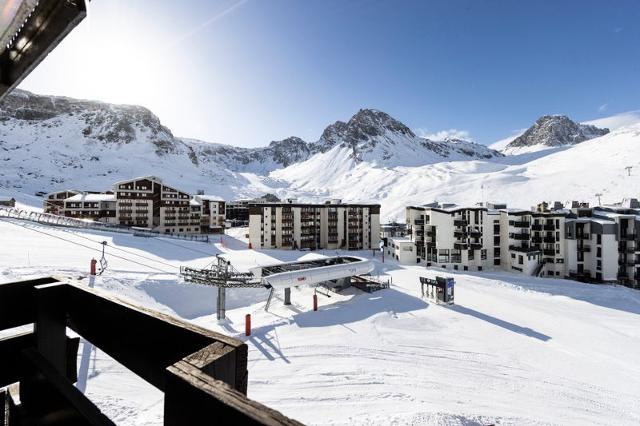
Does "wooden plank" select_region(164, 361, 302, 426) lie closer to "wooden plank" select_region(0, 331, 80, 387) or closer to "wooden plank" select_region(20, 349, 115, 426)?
"wooden plank" select_region(20, 349, 115, 426)

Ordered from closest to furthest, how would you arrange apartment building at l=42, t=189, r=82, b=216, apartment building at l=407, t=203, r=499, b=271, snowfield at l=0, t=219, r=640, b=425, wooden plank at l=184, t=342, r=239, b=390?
wooden plank at l=184, t=342, r=239, b=390 → snowfield at l=0, t=219, r=640, b=425 → apartment building at l=407, t=203, r=499, b=271 → apartment building at l=42, t=189, r=82, b=216

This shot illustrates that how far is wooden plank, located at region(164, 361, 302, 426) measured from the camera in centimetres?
99

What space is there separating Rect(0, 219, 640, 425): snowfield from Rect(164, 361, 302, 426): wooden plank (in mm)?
11064

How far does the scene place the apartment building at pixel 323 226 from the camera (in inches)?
2119

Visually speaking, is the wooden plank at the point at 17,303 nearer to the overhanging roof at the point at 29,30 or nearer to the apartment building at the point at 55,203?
the overhanging roof at the point at 29,30

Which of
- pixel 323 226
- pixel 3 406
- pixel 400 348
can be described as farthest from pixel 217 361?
pixel 323 226

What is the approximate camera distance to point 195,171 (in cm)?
13912

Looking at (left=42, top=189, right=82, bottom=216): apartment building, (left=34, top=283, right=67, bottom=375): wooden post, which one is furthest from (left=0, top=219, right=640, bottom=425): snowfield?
(left=42, top=189, right=82, bottom=216): apartment building

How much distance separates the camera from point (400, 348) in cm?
1694

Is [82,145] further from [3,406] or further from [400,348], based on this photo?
[3,406]

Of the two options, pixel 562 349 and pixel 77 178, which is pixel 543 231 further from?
pixel 77 178

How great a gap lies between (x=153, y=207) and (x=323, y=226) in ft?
112

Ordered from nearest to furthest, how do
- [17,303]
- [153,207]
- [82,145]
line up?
[17,303]
[153,207]
[82,145]

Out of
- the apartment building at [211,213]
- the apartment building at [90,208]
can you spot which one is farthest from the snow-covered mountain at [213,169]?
the apartment building at [211,213]
